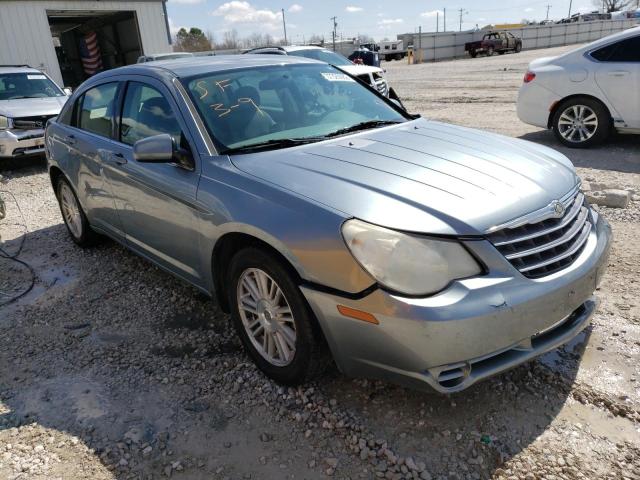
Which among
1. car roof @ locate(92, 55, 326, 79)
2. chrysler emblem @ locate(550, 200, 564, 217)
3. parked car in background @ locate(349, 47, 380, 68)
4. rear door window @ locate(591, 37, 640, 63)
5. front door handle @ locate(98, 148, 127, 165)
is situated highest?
car roof @ locate(92, 55, 326, 79)

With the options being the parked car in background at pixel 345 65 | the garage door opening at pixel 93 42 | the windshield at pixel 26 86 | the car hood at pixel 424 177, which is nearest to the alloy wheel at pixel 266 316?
the car hood at pixel 424 177

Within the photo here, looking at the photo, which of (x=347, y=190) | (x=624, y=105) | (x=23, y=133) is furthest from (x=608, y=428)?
(x=23, y=133)

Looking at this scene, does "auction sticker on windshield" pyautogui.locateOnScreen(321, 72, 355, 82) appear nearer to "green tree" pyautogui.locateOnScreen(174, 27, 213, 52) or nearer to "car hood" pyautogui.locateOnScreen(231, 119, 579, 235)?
"car hood" pyautogui.locateOnScreen(231, 119, 579, 235)

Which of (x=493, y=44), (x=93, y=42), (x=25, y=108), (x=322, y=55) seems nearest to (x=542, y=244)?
(x=25, y=108)

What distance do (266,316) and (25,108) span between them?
8355 mm

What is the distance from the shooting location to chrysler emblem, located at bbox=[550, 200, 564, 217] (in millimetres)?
2459

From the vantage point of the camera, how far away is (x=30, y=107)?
9.13 metres

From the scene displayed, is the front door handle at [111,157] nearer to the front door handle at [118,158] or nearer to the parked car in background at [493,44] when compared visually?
the front door handle at [118,158]

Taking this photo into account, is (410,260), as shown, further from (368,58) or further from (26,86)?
(368,58)

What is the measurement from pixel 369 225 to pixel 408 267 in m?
0.24

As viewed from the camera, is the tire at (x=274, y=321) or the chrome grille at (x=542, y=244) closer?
the chrome grille at (x=542, y=244)

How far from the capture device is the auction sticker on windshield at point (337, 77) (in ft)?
12.9

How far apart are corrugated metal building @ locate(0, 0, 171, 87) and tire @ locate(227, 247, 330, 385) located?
62.2ft

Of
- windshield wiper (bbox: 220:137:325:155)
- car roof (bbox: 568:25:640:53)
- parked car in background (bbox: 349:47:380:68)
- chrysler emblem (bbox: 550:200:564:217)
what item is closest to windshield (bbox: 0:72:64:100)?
windshield wiper (bbox: 220:137:325:155)
